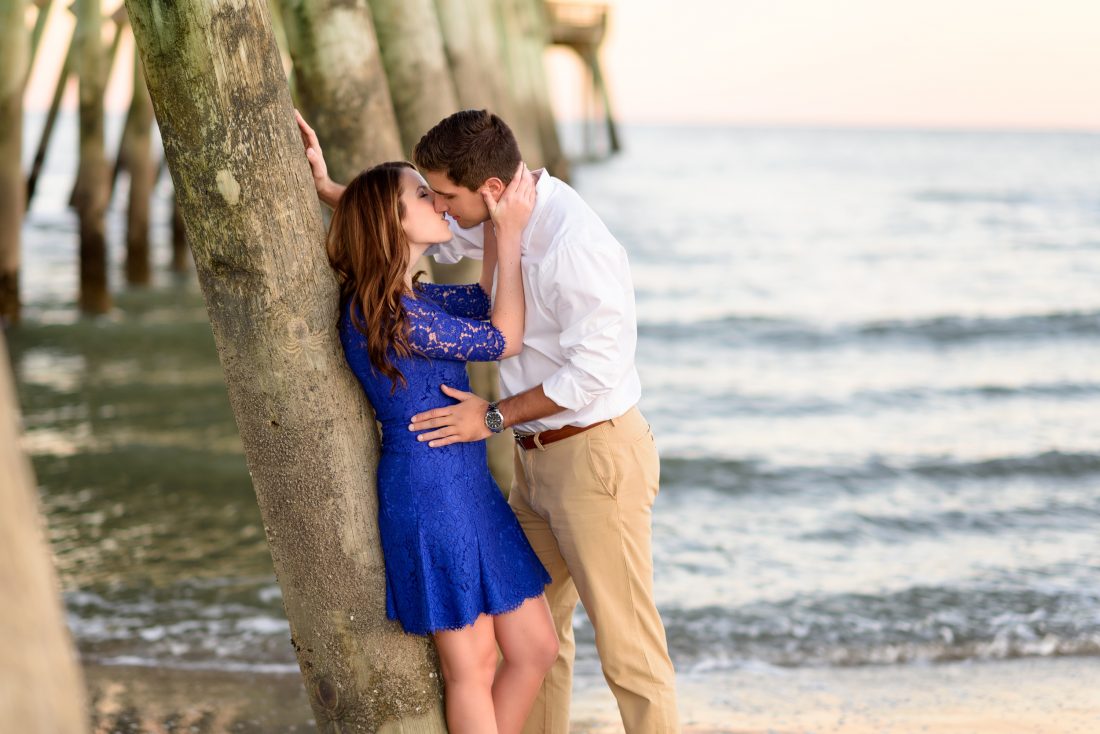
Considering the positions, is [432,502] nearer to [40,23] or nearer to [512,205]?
[512,205]

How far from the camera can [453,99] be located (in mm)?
5664

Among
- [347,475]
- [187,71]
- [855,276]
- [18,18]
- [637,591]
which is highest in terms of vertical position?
[18,18]

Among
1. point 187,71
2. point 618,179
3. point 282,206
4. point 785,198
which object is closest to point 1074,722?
point 282,206

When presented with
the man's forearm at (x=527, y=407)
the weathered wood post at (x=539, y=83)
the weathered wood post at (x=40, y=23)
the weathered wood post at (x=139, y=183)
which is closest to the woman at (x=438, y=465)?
the man's forearm at (x=527, y=407)

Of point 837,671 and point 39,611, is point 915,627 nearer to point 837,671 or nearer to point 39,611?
point 837,671

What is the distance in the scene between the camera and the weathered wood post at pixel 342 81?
445cm

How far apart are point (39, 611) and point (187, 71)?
1.47m

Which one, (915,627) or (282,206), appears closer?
(282,206)

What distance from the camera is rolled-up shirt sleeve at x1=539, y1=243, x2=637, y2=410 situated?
9.33ft

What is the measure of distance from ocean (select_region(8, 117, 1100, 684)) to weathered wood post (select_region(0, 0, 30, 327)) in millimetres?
1092

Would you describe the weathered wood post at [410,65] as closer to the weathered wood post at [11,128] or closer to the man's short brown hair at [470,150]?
the man's short brown hair at [470,150]

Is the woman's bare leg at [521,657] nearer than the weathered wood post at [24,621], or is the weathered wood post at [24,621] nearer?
the weathered wood post at [24,621]

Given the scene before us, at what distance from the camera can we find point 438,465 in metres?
2.85

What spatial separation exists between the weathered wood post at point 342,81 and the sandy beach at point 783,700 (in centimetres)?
215
